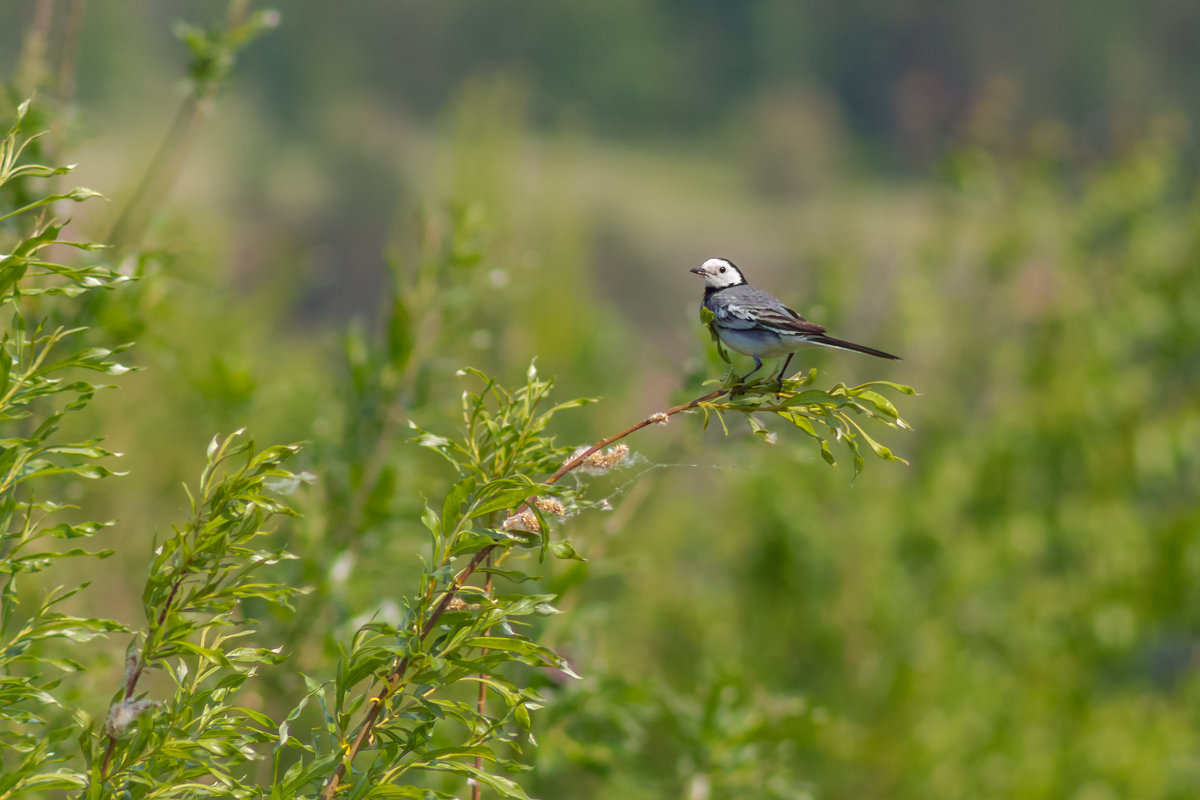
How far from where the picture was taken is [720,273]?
12.7 ft

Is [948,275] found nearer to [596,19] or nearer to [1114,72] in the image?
[1114,72]

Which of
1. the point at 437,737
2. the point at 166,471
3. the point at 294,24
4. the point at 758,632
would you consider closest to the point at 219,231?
the point at 166,471

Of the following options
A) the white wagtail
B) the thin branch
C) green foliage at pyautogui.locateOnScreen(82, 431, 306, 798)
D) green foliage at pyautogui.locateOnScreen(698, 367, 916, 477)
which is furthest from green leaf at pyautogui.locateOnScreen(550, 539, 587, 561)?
the white wagtail

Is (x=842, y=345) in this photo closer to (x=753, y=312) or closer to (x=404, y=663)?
(x=753, y=312)

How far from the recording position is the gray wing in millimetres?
3186

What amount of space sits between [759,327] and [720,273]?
25.5 inches

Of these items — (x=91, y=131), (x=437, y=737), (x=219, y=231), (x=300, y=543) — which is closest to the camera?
(x=437, y=737)

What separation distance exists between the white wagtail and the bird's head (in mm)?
171

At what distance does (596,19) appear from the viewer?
115m

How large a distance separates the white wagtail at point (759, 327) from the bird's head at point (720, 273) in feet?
0.56

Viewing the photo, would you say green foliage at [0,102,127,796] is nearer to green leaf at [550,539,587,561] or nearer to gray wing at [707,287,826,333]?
green leaf at [550,539,587,561]

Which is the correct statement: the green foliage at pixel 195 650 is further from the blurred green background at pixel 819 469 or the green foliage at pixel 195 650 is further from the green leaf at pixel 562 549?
the blurred green background at pixel 819 469

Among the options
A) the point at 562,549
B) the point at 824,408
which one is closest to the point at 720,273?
the point at 824,408

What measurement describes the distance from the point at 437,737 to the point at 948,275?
15.6 m
